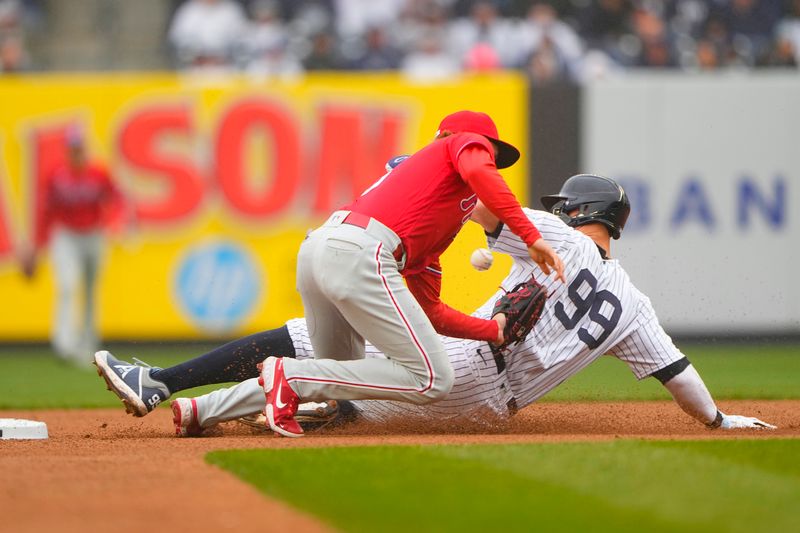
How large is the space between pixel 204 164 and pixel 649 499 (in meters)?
9.23

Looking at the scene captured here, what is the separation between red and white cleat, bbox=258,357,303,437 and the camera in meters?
5.71

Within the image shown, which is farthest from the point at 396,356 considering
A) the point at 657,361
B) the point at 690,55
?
the point at 690,55

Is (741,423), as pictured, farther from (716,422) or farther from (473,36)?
(473,36)

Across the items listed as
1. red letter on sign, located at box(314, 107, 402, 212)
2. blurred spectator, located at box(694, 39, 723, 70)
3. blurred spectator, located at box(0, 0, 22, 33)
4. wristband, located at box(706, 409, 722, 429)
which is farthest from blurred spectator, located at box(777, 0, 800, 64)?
wristband, located at box(706, 409, 722, 429)

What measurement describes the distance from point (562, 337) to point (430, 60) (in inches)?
333

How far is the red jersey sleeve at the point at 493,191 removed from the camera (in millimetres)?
5293

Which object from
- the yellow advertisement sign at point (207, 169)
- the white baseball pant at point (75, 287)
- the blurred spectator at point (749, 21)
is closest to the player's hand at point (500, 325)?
the yellow advertisement sign at point (207, 169)

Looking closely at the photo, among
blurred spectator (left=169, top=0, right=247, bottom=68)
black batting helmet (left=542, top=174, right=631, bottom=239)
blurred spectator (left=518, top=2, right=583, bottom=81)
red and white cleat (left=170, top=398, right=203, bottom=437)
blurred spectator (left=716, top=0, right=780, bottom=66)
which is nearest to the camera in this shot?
red and white cleat (left=170, top=398, right=203, bottom=437)

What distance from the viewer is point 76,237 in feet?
40.4

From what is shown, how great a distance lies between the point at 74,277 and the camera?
1230cm

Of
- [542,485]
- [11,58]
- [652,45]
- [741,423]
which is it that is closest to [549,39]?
[652,45]

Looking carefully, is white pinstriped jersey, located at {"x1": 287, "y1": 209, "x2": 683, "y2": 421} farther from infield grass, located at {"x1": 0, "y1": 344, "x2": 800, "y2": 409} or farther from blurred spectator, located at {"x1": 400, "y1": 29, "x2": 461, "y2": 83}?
blurred spectator, located at {"x1": 400, "y1": 29, "x2": 461, "y2": 83}

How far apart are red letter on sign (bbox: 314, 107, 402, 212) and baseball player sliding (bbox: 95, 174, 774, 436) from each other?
665 cm

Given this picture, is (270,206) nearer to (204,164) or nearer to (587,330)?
(204,164)
